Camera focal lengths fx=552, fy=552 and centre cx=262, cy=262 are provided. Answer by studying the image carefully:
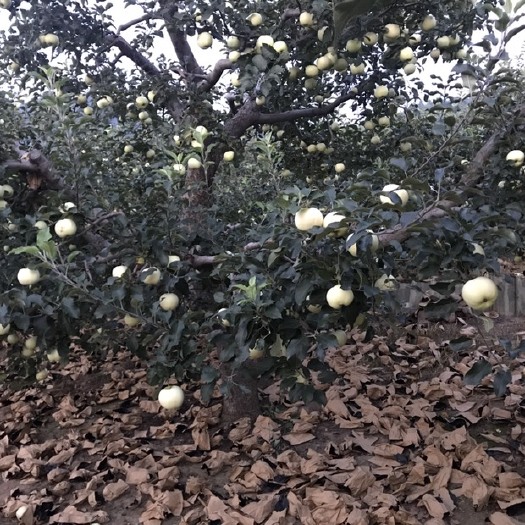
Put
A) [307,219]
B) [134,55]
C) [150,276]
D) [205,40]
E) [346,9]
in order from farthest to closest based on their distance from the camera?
[134,55] → [205,40] → [150,276] → [307,219] → [346,9]

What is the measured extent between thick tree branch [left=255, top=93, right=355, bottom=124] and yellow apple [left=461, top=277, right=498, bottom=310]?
91.5 inches

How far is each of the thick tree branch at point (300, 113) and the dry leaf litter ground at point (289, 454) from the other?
1654mm

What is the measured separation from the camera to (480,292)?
1.55m

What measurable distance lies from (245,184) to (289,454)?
2405 mm

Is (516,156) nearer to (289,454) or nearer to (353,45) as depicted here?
(353,45)

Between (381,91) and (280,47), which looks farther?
(381,91)

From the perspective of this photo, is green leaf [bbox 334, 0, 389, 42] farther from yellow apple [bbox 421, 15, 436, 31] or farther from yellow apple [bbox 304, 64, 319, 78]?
yellow apple [bbox 421, 15, 436, 31]

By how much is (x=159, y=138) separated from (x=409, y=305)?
249 cm

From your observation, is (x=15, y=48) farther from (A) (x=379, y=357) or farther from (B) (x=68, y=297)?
(A) (x=379, y=357)

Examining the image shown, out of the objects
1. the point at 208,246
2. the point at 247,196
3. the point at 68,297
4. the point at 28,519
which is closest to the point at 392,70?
the point at 247,196

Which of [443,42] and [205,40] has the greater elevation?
[205,40]

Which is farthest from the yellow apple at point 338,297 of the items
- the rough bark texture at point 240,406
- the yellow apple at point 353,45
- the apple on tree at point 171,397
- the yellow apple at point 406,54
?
the yellow apple at point 406,54

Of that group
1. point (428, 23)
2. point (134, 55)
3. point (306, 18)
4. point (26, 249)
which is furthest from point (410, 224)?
point (134, 55)

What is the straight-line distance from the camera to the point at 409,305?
4.43 meters
